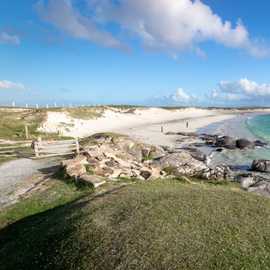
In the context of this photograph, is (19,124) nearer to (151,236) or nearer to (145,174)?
(145,174)

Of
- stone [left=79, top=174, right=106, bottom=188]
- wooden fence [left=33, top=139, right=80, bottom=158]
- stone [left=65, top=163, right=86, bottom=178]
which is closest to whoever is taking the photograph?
stone [left=79, top=174, right=106, bottom=188]

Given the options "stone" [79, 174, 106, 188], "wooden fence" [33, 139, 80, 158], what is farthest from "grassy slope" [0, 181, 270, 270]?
"wooden fence" [33, 139, 80, 158]

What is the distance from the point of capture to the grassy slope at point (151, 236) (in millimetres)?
7973

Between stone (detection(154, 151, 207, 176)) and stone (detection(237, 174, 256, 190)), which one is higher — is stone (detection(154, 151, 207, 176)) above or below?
above

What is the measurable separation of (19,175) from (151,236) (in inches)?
626

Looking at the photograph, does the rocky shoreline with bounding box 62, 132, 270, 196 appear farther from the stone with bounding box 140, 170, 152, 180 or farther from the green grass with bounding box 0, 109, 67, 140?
the green grass with bounding box 0, 109, 67, 140

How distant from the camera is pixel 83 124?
6881cm

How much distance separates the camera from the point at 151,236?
8.91 metres

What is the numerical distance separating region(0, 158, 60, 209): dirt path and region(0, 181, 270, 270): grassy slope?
585 centimetres

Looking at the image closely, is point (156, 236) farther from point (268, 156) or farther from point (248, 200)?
point (268, 156)

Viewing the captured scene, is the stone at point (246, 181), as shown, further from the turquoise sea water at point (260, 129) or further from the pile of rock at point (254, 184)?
the turquoise sea water at point (260, 129)

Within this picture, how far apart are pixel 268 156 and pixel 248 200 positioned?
29.7 m

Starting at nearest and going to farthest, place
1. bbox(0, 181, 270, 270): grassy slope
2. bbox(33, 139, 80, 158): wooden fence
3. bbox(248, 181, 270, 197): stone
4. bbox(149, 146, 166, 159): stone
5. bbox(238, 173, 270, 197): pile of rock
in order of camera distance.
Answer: bbox(0, 181, 270, 270): grassy slope
bbox(248, 181, 270, 197): stone
bbox(238, 173, 270, 197): pile of rock
bbox(33, 139, 80, 158): wooden fence
bbox(149, 146, 166, 159): stone

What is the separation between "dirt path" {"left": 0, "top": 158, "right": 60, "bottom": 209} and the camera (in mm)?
17938
